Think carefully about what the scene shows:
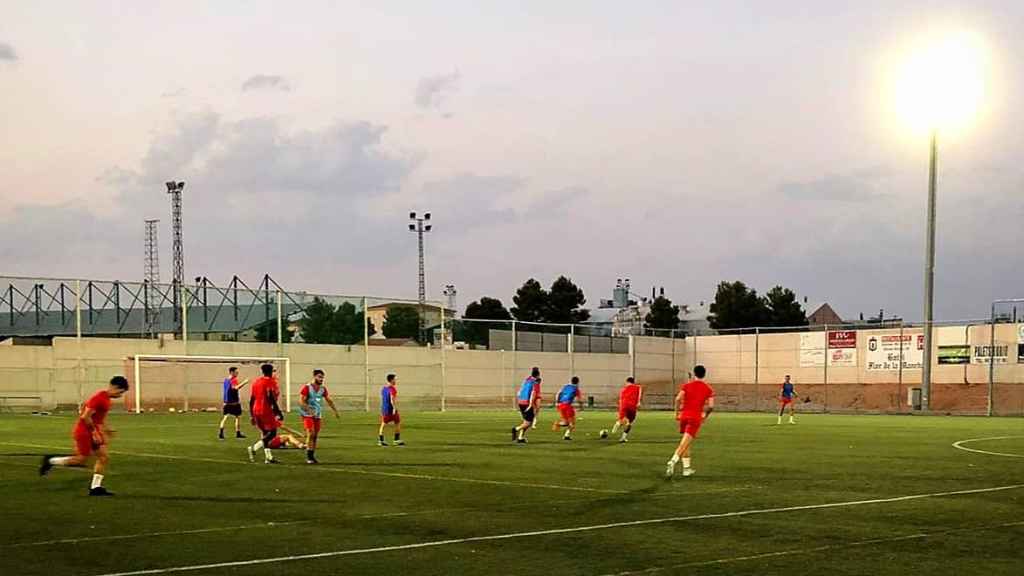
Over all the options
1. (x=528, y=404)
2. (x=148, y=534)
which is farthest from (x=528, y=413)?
(x=148, y=534)

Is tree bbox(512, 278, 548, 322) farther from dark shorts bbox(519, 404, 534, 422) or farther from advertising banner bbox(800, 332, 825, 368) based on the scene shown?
dark shorts bbox(519, 404, 534, 422)

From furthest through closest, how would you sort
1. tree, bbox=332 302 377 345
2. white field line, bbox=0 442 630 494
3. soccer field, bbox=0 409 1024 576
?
tree, bbox=332 302 377 345 → white field line, bbox=0 442 630 494 → soccer field, bbox=0 409 1024 576

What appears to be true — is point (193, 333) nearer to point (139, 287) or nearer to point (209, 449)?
point (139, 287)

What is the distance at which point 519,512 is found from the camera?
15.2 metres

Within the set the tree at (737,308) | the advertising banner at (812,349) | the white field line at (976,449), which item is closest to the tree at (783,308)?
the tree at (737,308)

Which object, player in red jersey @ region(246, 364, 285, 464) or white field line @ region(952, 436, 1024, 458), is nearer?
player in red jersey @ region(246, 364, 285, 464)

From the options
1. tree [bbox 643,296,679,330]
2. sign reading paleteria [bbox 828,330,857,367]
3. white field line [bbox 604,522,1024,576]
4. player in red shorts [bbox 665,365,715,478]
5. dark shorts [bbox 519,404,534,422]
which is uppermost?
tree [bbox 643,296,679,330]

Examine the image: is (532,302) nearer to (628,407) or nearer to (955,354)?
Result: (955,354)

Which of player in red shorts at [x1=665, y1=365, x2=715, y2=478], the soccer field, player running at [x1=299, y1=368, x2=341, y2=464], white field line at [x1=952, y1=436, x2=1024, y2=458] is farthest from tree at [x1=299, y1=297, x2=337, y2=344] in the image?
player in red shorts at [x1=665, y1=365, x2=715, y2=478]

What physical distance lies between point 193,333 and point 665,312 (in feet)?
254

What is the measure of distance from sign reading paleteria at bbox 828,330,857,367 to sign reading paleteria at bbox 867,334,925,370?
1095mm

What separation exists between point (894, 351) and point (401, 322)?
29.9 m

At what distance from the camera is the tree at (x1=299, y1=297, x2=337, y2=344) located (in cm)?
6238

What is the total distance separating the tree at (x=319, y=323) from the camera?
205ft
